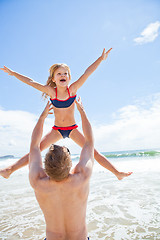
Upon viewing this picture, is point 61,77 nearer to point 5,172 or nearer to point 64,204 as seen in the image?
point 5,172

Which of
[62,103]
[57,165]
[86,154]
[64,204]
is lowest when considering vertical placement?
[64,204]

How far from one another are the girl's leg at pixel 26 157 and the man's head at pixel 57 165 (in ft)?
5.10

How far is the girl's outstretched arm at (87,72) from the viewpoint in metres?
4.22

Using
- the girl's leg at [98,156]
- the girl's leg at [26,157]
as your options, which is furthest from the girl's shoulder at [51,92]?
the girl's leg at [98,156]

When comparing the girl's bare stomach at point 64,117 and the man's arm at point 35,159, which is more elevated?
the girl's bare stomach at point 64,117

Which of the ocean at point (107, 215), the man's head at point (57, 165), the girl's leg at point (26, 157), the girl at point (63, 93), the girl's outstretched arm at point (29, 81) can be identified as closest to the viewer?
the man's head at point (57, 165)

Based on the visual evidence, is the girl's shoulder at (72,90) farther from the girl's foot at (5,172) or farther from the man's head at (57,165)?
the man's head at (57,165)

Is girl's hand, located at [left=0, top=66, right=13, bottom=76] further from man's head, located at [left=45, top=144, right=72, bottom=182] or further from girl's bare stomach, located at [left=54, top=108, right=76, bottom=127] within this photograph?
man's head, located at [left=45, top=144, right=72, bottom=182]

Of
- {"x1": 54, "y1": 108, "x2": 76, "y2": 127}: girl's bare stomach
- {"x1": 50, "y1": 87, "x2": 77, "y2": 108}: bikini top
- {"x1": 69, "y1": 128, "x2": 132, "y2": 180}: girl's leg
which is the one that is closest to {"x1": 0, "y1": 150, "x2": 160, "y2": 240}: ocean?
{"x1": 69, "y1": 128, "x2": 132, "y2": 180}: girl's leg

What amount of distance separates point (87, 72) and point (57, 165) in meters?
2.72

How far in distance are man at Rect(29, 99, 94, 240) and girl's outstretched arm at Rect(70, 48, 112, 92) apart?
2.31m

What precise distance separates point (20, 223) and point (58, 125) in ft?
7.69

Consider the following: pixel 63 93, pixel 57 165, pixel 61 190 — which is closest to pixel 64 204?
pixel 61 190

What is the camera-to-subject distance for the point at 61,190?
2.05 meters
